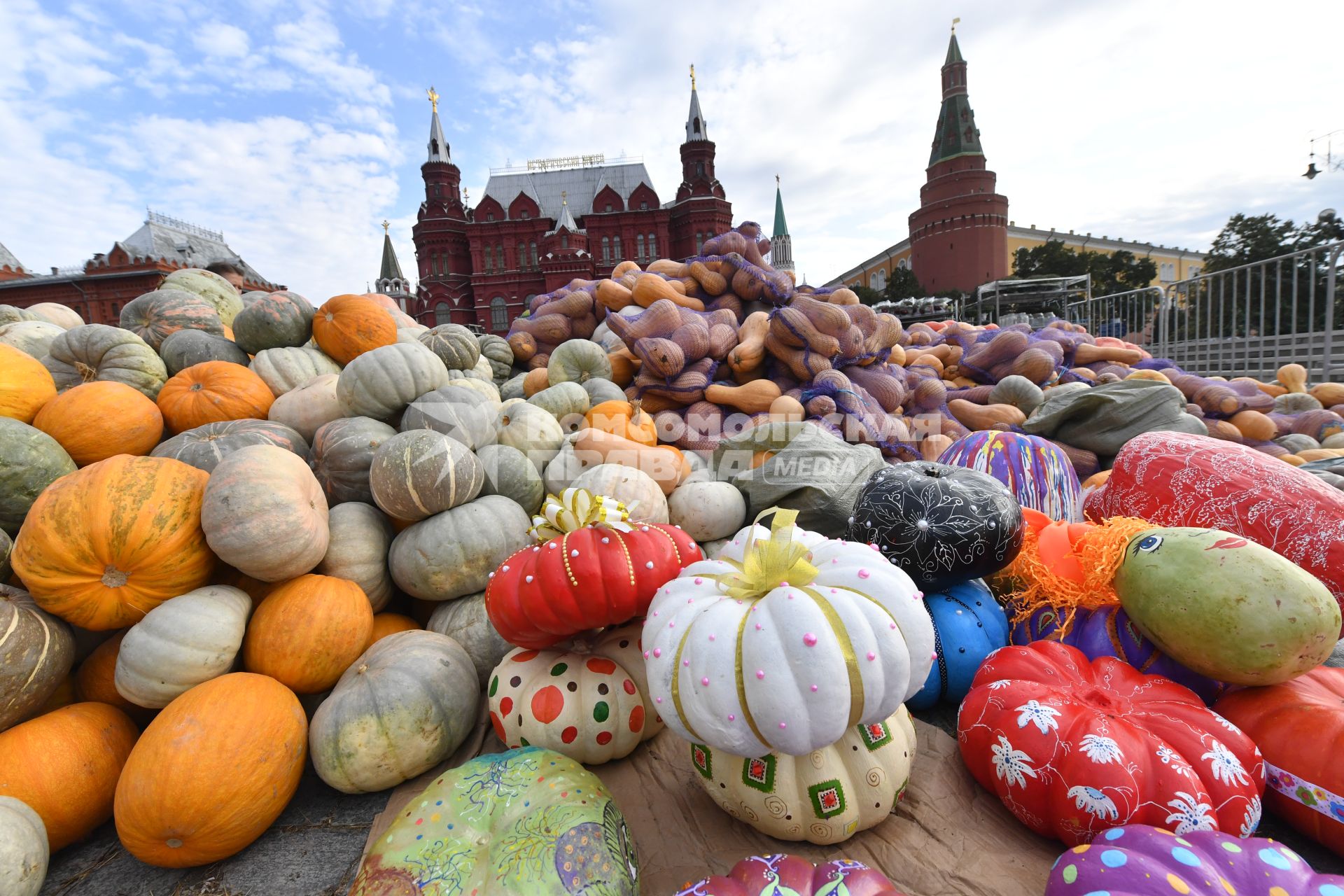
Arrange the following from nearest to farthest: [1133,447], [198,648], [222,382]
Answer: [198,648] → [1133,447] → [222,382]

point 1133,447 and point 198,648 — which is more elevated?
point 1133,447

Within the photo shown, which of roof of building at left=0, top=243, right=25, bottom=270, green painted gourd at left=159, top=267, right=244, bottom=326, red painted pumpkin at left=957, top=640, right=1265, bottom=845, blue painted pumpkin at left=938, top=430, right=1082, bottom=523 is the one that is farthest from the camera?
roof of building at left=0, top=243, right=25, bottom=270

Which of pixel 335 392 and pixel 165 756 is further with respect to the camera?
pixel 335 392

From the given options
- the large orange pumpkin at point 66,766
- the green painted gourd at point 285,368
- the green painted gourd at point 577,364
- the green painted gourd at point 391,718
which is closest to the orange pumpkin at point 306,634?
the green painted gourd at point 391,718

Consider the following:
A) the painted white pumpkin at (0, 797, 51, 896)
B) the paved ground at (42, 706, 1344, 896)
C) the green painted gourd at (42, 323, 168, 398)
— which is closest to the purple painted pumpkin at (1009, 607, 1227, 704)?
the paved ground at (42, 706, 1344, 896)

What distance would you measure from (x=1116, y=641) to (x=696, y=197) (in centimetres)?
3406

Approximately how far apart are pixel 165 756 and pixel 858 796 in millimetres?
2137

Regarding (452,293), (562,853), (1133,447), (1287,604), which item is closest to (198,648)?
(562,853)

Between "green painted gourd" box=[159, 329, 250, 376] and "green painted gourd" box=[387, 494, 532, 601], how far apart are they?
2146 millimetres

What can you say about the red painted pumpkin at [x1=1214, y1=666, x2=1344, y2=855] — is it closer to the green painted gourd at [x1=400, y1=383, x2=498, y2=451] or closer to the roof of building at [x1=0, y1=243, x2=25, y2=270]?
the green painted gourd at [x1=400, y1=383, x2=498, y2=451]

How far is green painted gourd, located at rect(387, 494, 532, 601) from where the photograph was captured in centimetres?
268

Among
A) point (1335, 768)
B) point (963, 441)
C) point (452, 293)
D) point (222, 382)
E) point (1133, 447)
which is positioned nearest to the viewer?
point (1335, 768)

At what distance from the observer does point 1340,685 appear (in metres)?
1.79

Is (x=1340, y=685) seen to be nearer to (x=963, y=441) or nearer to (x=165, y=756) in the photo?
(x=963, y=441)
